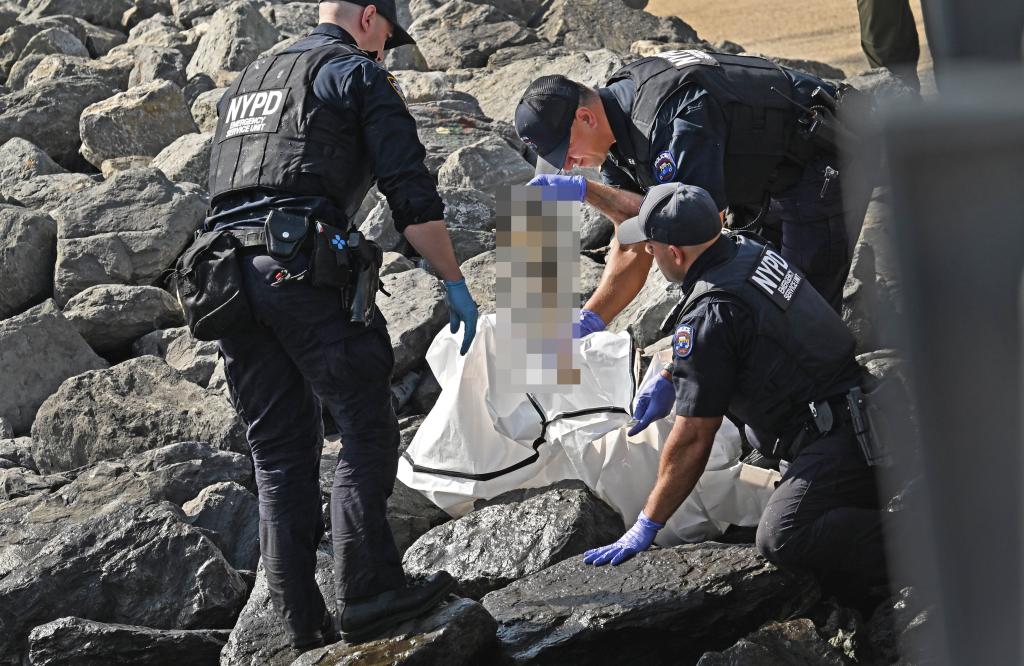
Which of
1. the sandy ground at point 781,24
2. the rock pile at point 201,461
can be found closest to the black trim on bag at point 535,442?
the rock pile at point 201,461

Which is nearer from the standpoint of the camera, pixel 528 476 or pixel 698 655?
pixel 698 655

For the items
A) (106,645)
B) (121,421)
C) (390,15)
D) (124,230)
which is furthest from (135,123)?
(106,645)

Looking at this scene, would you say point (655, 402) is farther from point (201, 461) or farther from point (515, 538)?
point (201, 461)

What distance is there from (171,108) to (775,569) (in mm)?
8027

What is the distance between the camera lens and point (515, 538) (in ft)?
12.5

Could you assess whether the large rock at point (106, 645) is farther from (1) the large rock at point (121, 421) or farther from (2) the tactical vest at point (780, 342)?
(2) the tactical vest at point (780, 342)

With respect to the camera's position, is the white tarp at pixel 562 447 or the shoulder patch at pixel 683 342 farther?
the white tarp at pixel 562 447

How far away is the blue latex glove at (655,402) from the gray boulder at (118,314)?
13.2ft

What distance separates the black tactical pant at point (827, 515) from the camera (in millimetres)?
3252

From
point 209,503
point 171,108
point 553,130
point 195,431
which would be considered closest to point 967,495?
point 553,130

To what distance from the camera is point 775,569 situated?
3338 mm

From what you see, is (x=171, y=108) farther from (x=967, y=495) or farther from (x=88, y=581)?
(x=967, y=495)

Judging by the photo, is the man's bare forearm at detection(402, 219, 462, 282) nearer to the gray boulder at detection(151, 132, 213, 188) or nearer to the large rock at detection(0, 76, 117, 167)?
the gray boulder at detection(151, 132, 213, 188)

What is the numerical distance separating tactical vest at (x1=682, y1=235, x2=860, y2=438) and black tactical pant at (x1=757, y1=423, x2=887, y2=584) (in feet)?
0.44
